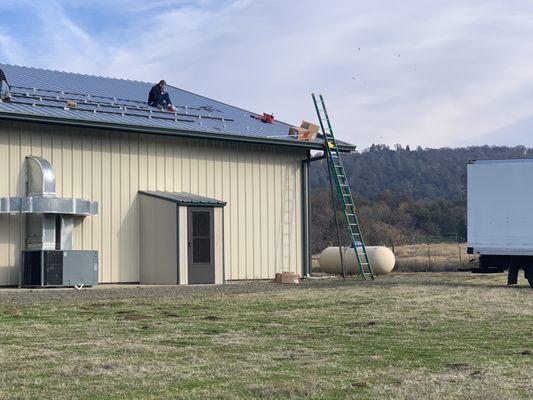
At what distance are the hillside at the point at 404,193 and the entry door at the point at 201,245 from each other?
37304mm

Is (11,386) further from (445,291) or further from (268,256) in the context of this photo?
(268,256)

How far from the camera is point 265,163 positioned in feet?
97.5

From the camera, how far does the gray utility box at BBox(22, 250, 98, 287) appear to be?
23234 millimetres

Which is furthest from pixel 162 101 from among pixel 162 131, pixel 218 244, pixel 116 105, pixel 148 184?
pixel 218 244

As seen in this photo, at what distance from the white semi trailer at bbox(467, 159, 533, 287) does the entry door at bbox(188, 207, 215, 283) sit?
24.3 feet

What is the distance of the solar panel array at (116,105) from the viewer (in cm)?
2534

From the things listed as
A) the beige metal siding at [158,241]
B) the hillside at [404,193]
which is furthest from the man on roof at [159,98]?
the hillside at [404,193]

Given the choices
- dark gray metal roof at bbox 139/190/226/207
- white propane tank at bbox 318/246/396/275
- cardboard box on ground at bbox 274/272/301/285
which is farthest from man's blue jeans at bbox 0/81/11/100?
white propane tank at bbox 318/246/396/275

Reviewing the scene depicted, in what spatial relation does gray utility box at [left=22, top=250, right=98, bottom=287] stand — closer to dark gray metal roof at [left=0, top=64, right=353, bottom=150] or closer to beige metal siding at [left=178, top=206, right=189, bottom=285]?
beige metal siding at [left=178, top=206, right=189, bottom=285]

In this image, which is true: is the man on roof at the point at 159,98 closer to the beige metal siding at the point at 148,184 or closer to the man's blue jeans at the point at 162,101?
the man's blue jeans at the point at 162,101

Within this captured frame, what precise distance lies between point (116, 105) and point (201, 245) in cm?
538

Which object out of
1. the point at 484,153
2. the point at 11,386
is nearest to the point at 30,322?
the point at 11,386

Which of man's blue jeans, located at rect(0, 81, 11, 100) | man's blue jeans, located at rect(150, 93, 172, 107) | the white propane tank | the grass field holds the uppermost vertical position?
man's blue jeans, located at rect(150, 93, 172, 107)

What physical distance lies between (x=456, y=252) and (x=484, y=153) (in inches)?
3091
